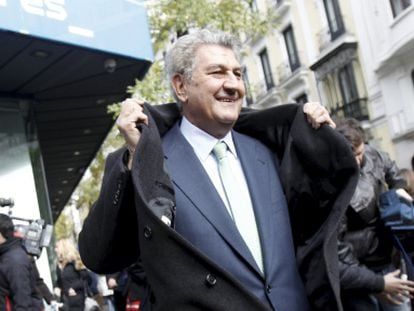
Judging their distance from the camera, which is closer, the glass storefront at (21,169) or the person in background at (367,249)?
the person in background at (367,249)

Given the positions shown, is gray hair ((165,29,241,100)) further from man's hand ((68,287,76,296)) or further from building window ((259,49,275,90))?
building window ((259,49,275,90))

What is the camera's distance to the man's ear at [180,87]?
251 cm

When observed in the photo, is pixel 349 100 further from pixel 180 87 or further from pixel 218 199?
pixel 218 199

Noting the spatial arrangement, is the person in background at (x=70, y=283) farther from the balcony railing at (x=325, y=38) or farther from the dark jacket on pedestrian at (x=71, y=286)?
the balcony railing at (x=325, y=38)

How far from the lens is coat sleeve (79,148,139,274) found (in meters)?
2.18

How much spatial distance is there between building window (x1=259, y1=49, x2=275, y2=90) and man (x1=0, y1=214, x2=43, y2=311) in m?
24.4

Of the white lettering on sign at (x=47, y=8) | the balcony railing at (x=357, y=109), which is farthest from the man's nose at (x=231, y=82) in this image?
the balcony railing at (x=357, y=109)

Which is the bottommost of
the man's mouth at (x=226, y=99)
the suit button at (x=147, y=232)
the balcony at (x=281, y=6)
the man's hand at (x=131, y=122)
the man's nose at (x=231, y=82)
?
the suit button at (x=147, y=232)

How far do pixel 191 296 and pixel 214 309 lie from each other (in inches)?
3.4

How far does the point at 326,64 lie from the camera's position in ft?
82.8

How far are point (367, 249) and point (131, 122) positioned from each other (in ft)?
5.99

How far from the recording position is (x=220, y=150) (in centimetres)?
244

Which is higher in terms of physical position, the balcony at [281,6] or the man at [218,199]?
the balcony at [281,6]

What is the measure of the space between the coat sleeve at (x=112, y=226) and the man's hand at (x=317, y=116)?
695mm
